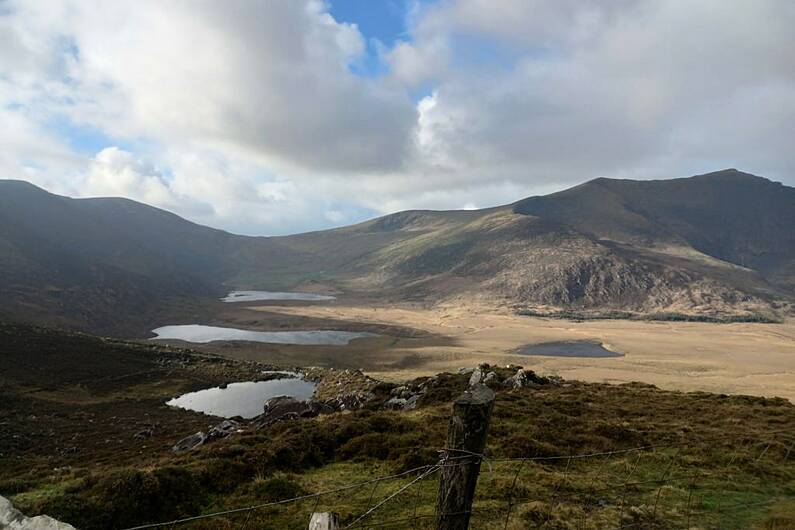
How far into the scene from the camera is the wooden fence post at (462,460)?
6.62 metres

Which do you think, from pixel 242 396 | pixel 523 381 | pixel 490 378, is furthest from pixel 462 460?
pixel 242 396

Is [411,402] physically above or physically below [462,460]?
below

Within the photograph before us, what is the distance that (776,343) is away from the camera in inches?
4520

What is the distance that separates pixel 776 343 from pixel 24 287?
8210 inches

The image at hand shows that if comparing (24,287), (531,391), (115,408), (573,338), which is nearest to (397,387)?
(531,391)

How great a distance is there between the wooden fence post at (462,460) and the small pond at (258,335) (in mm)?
104882

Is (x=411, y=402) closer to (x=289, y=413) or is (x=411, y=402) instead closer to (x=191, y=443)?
(x=289, y=413)

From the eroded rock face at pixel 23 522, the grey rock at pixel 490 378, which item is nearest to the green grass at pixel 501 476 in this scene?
the eroded rock face at pixel 23 522

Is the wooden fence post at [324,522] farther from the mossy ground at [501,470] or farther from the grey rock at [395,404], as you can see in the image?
the grey rock at [395,404]

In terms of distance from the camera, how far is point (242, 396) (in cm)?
5697

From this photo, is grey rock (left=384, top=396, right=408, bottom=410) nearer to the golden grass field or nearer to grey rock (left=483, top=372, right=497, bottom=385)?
grey rock (left=483, top=372, right=497, bottom=385)

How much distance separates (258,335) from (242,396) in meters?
68.3

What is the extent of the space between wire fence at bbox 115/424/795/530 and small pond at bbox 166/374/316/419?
3858 cm

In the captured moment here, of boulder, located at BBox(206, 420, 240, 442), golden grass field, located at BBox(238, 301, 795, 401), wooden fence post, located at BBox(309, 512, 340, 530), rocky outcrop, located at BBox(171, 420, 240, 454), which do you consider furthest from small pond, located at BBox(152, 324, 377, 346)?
wooden fence post, located at BBox(309, 512, 340, 530)
